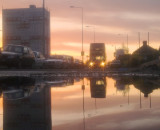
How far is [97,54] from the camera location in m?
61.7

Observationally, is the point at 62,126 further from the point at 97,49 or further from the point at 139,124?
the point at 97,49

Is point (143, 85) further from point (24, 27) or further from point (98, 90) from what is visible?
point (24, 27)

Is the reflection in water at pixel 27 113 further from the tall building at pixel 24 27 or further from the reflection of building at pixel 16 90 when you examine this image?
the tall building at pixel 24 27

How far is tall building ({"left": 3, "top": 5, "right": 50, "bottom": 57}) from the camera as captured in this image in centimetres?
11838

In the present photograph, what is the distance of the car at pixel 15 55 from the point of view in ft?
88.9

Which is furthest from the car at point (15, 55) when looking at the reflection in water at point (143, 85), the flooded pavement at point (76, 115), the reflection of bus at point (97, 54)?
the reflection of bus at point (97, 54)

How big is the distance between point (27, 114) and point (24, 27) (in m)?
117

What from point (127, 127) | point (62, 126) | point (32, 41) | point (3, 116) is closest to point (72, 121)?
point (62, 126)

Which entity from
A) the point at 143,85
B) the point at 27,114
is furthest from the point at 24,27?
the point at 27,114

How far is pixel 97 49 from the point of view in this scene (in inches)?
2418

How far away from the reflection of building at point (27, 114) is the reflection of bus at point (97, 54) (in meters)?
50.9

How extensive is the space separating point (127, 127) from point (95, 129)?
0.57m

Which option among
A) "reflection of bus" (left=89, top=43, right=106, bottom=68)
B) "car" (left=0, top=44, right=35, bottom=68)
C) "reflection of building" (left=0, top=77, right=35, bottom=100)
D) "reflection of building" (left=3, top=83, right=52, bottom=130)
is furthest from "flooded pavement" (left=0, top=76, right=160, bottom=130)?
"reflection of bus" (left=89, top=43, right=106, bottom=68)

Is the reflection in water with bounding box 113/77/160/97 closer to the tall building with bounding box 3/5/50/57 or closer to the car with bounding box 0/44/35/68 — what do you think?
the car with bounding box 0/44/35/68
